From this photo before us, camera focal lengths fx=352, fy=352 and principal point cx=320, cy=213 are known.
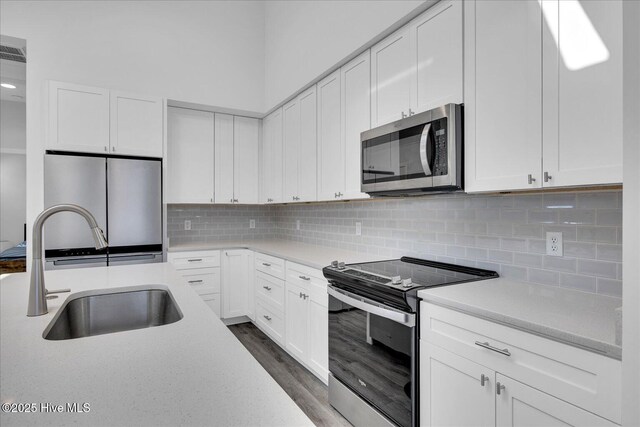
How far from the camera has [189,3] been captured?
3828mm

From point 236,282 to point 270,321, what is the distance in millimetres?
675

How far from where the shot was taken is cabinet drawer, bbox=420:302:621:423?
1020 millimetres

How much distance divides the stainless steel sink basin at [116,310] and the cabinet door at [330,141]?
1544 millimetres

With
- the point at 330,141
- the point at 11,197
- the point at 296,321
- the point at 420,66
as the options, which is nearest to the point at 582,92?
the point at 420,66

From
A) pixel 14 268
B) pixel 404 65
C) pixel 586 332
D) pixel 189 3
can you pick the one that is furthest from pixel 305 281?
pixel 14 268

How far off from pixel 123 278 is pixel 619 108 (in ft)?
7.50

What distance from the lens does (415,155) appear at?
6.43 feet

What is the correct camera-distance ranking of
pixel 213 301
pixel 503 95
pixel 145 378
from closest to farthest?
pixel 145 378, pixel 503 95, pixel 213 301

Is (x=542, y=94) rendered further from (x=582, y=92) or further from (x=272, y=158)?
(x=272, y=158)

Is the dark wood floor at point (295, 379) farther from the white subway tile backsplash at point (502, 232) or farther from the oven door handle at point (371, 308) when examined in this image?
the white subway tile backsplash at point (502, 232)

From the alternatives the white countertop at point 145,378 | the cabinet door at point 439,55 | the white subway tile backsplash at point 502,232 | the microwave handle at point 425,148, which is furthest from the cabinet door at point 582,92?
the white countertop at point 145,378

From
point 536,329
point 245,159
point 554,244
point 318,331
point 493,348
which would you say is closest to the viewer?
point 536,329

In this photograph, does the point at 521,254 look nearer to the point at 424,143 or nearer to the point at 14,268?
the point at 424,143

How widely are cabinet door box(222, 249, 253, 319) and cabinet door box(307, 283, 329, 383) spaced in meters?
1.40
